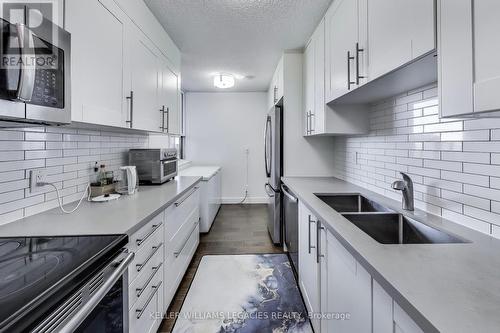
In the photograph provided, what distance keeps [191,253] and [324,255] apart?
170 cm

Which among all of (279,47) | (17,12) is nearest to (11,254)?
(17,12)

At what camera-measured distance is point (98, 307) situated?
2.93 feet

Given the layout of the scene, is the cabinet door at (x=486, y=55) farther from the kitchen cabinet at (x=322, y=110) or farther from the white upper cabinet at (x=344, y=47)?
the kitchen cabinet at (x=322, y=110)

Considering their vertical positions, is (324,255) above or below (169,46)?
below

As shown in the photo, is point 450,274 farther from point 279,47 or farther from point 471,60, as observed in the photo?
point 279,47

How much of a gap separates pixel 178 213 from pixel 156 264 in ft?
1.79

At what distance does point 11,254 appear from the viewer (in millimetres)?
885

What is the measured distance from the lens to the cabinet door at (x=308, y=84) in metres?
2.65

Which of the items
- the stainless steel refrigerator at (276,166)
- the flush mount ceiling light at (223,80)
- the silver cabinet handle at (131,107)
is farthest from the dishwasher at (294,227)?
the flush mount ceiling light at (223,80)

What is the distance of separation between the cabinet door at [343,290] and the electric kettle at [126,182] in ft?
4.89

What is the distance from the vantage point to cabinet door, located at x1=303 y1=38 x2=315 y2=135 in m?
2.65

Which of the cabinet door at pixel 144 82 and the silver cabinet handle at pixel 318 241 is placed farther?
the cabinet door at pixel 144 82

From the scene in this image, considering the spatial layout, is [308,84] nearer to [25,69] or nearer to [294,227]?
[294,227]

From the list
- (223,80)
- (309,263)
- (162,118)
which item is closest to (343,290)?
(309,263)
